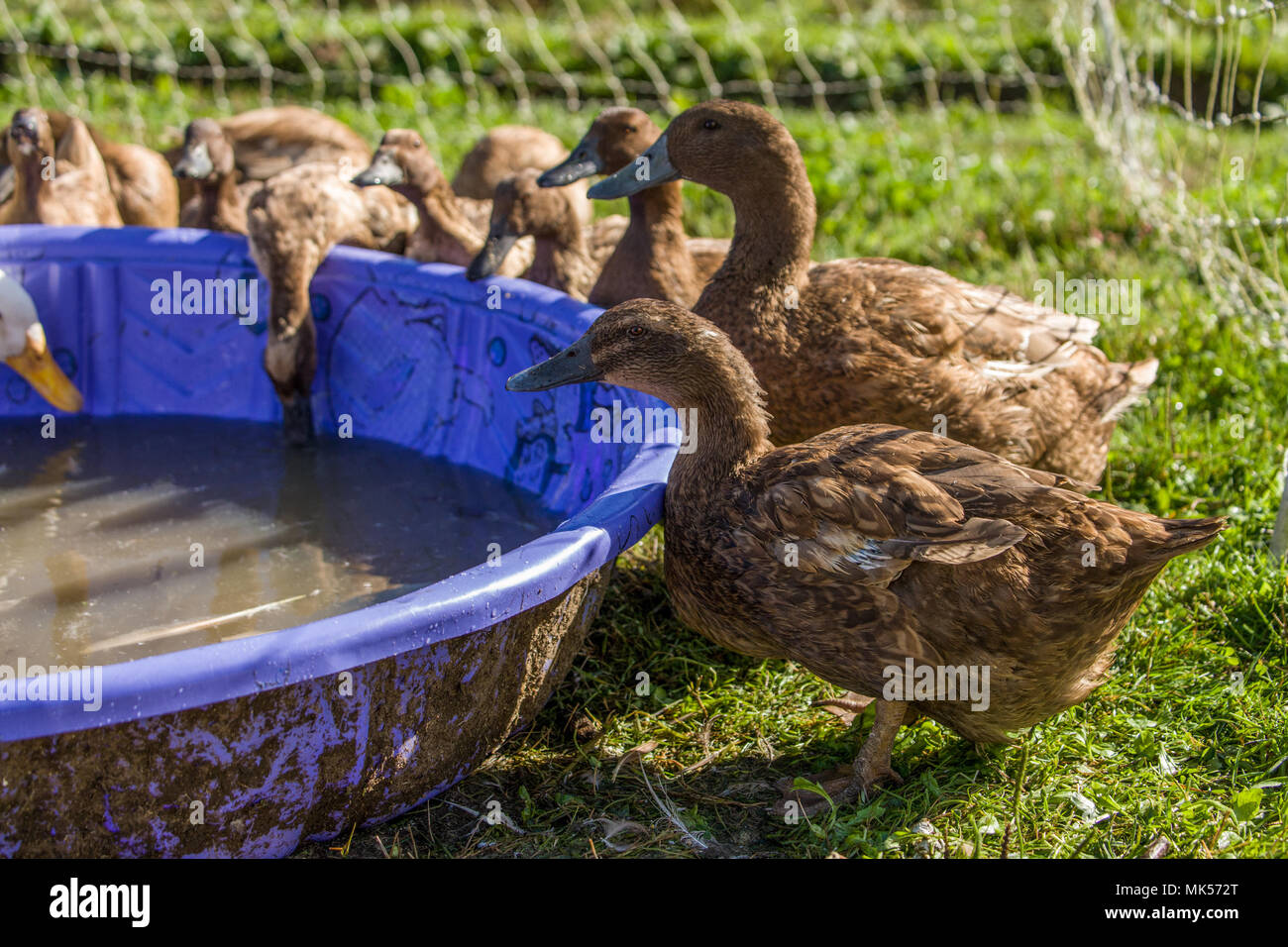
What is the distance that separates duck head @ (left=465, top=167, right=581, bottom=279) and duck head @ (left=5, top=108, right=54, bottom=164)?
1881mm

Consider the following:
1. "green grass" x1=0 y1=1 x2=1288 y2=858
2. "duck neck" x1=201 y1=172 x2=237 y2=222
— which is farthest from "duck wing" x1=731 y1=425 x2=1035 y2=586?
"duck neck" x1=201 y1=172 x2=237 y2=222

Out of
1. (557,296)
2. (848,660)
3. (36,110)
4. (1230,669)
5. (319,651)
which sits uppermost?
(36,110)

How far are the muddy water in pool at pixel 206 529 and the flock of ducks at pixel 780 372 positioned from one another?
27 centimetres

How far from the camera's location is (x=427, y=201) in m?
4.95

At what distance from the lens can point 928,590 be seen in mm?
2721

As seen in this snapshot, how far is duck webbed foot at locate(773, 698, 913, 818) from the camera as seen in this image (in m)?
2.88

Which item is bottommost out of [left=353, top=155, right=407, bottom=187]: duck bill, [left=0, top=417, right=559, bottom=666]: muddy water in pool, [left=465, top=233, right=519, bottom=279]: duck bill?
[left=0, top=417, right=559, bottom=666]: muddy water in pool

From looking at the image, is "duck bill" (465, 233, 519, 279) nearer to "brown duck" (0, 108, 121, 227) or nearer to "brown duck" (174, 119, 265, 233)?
"brown duck" (174, 119, 265, 233)

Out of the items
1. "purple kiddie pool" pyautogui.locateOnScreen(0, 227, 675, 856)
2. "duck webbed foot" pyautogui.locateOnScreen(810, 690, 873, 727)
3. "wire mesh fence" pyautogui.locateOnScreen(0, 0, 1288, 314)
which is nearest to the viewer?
"purple kiddie pool" pyautogui.locateOnScreen(0, 227, 675, 856)

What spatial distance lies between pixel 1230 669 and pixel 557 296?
2.10 metres

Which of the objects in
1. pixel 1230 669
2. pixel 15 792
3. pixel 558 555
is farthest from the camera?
pixel 1230 669

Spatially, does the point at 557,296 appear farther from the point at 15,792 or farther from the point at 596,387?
the point at 15,792

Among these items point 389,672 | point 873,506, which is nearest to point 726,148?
point 873,506

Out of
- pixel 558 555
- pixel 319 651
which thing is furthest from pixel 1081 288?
pixel 319 651
